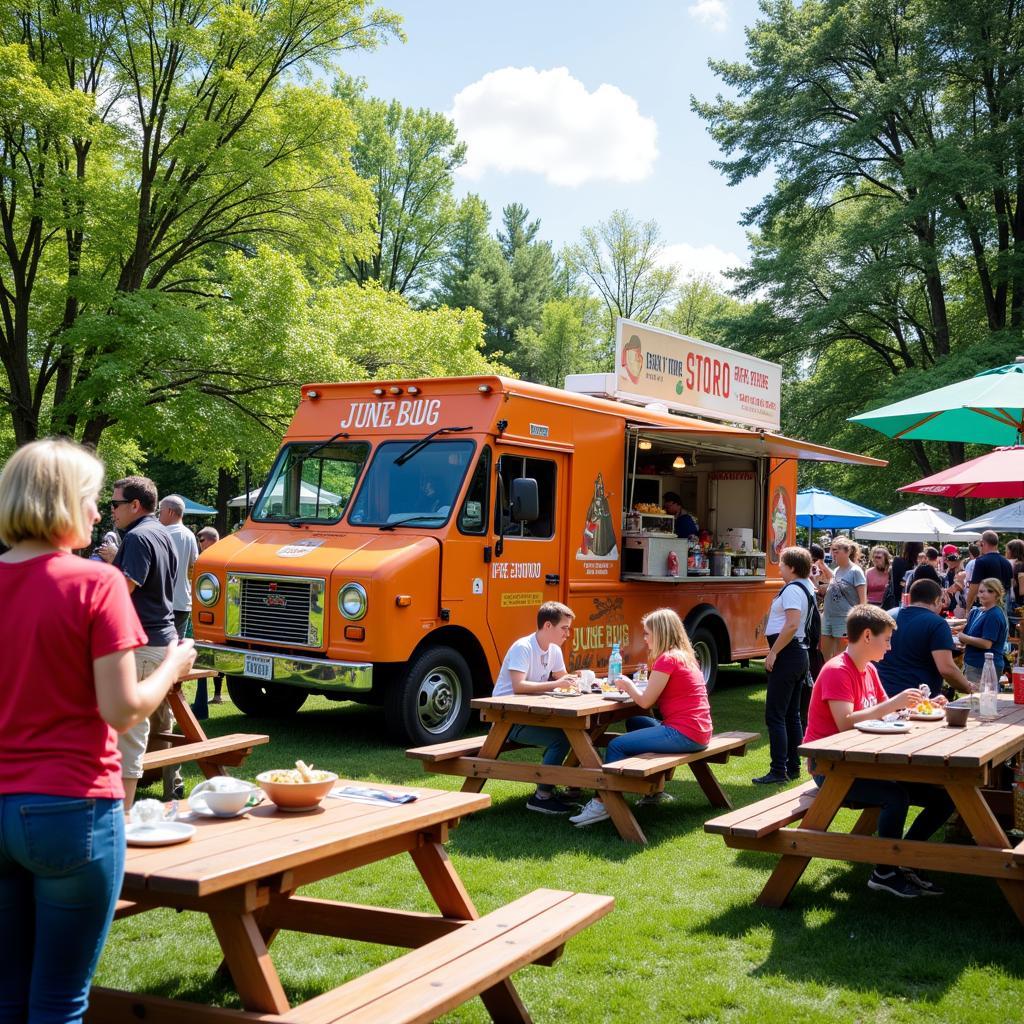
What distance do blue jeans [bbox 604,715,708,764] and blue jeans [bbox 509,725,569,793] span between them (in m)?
0.48

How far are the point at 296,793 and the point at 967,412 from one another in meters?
7.95

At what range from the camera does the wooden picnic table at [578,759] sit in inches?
269

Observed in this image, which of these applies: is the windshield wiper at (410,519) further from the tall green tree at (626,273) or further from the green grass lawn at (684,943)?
the tall green tree at (626,273)

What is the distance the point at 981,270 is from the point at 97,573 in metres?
27.9

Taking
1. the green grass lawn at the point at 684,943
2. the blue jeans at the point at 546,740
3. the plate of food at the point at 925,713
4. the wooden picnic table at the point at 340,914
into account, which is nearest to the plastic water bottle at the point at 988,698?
the plate of food at the point at 925,713

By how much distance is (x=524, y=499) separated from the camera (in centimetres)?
954

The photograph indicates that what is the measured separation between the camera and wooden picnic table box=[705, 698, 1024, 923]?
5184 millimetres

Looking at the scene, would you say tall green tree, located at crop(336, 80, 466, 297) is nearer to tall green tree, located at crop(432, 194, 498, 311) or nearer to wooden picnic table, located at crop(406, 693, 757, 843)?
tall green tree, located at crop(432, 194, 498, 311)

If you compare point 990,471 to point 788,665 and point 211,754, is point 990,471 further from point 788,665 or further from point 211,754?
point 211,754

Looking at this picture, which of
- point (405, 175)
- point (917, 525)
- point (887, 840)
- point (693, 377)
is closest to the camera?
point (887, 840)

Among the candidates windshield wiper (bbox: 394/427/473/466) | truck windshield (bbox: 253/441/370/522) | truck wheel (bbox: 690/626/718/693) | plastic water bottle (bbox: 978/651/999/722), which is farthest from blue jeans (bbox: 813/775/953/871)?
truck wheel (bbox: 690/626/718/693)

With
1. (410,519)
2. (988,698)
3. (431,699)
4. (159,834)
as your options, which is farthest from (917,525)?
(159,834)

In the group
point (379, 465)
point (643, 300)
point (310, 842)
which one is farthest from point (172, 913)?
point (643, 300)

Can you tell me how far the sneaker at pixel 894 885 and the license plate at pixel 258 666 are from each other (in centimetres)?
511
